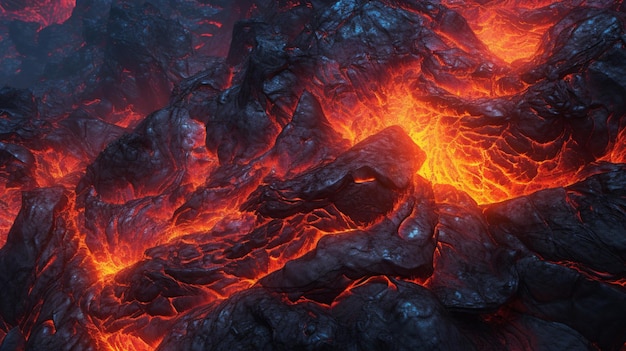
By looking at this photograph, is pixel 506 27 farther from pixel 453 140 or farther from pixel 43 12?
pixel 43 12

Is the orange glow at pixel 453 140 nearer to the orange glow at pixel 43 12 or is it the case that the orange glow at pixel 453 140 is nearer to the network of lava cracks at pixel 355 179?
the network of lava cracks at pixel 355 179

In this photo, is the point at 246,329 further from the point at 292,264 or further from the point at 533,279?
the point at 533,279

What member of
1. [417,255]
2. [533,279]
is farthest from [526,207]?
[417,255]

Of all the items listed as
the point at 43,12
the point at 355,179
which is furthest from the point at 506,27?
the point at 43,12

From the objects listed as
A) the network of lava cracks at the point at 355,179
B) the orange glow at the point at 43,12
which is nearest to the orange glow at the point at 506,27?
the network of lava cracks at the point at 355,179

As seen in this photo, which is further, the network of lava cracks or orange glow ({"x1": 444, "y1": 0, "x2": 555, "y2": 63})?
orange glow ({"x1": 444, "y1": 0, "x2": 555, "y2": 63})

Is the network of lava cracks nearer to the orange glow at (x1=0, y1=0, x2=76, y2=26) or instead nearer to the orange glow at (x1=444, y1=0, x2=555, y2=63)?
the orange glow at (x1=444, y1=0, x2=555, y2=63)

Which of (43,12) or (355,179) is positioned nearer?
(355,179)

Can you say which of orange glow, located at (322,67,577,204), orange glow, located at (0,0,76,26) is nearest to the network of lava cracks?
orange glow, located at (322,67,577,204)
